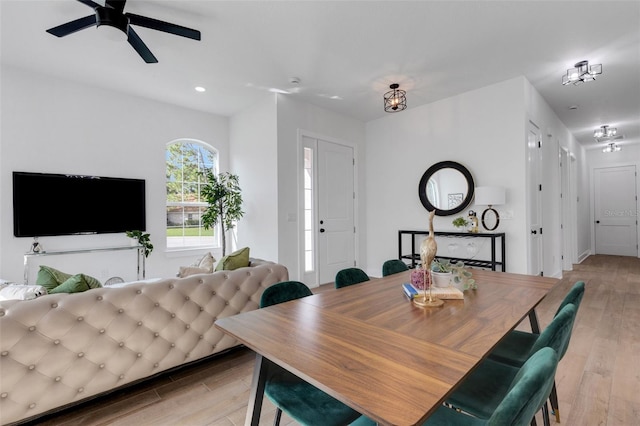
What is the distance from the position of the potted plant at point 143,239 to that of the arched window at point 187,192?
0.55 meters

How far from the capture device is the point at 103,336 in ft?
6.01

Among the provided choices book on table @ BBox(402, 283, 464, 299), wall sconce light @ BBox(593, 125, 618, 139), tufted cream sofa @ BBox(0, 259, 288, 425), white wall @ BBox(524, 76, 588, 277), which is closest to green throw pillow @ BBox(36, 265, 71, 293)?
tufted cream sofa @ BBox(0, 259, 288, 425)

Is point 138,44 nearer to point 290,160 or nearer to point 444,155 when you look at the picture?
point 290,160

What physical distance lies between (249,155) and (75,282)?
337cm

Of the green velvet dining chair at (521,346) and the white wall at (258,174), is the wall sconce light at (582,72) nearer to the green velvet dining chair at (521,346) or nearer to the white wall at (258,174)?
the green velvet dining chair at (521,346)

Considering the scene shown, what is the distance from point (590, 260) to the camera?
702 cm

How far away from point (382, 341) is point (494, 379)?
2.24 feet

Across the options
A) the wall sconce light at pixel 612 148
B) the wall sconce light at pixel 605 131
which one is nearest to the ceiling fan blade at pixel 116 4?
the wall sconce light at pixel 605 131

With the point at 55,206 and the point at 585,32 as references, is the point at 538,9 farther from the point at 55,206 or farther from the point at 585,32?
the point at 55,206

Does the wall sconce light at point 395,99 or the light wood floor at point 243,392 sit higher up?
the wall sconce light at point 395,99

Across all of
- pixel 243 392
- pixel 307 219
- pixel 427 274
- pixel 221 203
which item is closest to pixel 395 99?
pixel 307 219

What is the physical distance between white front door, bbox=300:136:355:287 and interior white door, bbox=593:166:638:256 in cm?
737

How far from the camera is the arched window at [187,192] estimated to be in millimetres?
4918

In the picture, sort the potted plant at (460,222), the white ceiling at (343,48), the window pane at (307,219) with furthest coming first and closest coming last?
the window pane at (307,219) < the potted plant at (460,222) < the white ceiling at (343,48)
